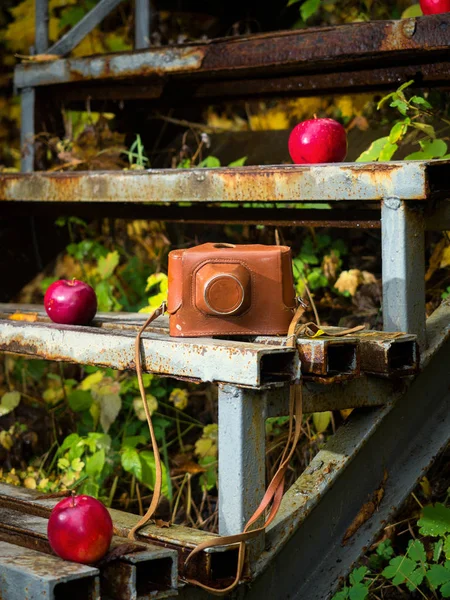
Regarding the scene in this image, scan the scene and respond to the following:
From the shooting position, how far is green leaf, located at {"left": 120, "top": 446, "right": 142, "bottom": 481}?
3.57 m

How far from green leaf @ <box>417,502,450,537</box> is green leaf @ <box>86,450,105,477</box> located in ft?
4.19

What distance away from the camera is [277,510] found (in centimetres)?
225

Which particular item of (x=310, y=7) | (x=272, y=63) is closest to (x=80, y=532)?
(x=272, y=63)

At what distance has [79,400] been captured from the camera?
13.7ft

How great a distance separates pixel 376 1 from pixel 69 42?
5.11 feet

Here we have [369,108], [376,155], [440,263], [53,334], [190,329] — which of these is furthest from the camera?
[369,108]

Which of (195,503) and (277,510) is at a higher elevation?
(277,510)

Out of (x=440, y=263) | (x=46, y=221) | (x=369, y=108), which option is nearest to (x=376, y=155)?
(x=440, y=263)

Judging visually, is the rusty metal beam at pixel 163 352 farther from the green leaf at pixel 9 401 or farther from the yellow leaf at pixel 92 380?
the yellow leaf at pixel 92 380

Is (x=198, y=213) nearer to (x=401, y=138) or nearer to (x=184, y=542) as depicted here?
(x=401, y=138)

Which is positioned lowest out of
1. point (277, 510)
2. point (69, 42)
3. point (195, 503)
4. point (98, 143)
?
point (195, 503)

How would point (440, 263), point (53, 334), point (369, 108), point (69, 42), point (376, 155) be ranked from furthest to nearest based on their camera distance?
point (369, 108)
point (69, 42)
point (440, 263)
point (376, 155)
point (53, 334)

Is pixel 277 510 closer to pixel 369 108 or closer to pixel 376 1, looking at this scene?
pixel 369 108

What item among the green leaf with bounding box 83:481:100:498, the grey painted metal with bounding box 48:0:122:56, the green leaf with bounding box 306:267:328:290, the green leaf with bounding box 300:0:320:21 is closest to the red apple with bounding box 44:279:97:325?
the green leaf with bounding box 83:481:100:498
